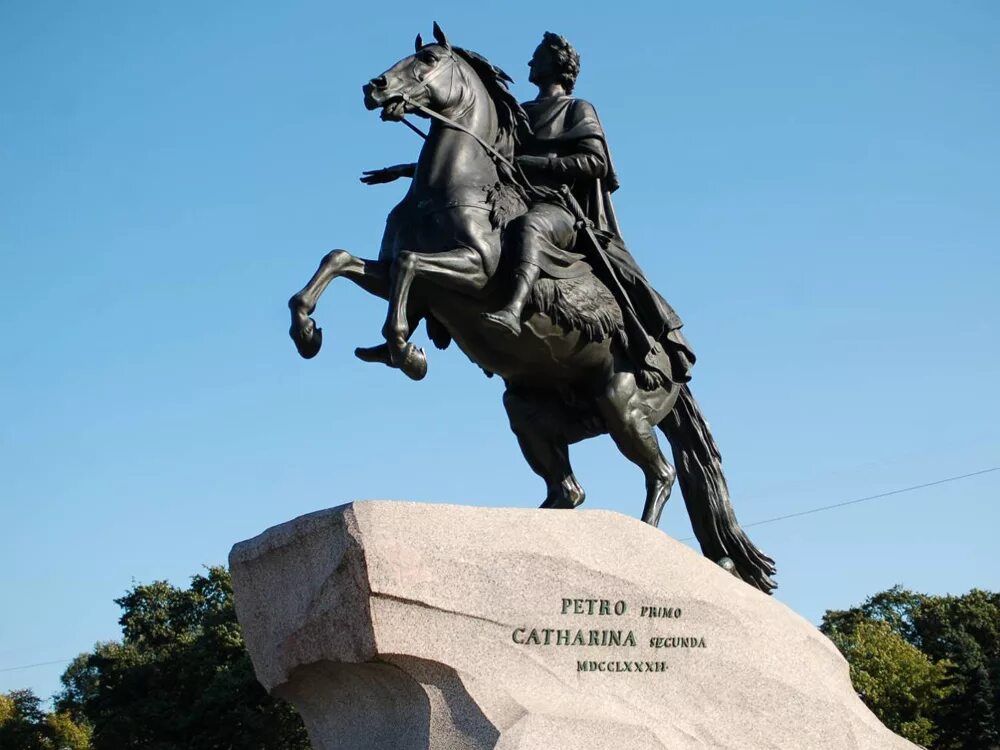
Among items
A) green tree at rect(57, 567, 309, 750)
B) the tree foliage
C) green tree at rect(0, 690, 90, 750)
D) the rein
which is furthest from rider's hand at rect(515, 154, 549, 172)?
green tree at rect(0, 690, 90, 750)

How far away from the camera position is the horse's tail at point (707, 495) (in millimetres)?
9977

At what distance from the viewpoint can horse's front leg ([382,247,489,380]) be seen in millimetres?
7781

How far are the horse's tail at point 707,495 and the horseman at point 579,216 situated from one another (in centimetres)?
53

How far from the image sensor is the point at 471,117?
902 centimetres

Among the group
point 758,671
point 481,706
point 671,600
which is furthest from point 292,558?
point 758,671

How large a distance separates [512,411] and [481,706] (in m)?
3.41

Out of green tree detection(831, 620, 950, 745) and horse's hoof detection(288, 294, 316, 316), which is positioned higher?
green tree detection(831, 620, 950, 745)

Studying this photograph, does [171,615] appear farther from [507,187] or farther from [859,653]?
[507,187]

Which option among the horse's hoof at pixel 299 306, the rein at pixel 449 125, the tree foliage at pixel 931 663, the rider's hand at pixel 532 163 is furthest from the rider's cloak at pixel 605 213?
the tree foliage at pixel 931 663

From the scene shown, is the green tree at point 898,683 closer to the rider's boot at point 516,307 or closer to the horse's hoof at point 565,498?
the horse's hoof at point 565,498

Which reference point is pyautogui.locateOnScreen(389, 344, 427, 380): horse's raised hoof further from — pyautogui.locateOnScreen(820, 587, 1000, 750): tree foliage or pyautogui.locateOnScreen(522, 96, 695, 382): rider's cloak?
pyautogui.locateOnScreen(820, 587, 1000, 750): tree foliage

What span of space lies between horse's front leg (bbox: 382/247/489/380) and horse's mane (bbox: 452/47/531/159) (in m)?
1.36

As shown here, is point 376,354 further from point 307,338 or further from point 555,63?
point 555,63

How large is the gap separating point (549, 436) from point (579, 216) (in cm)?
161
